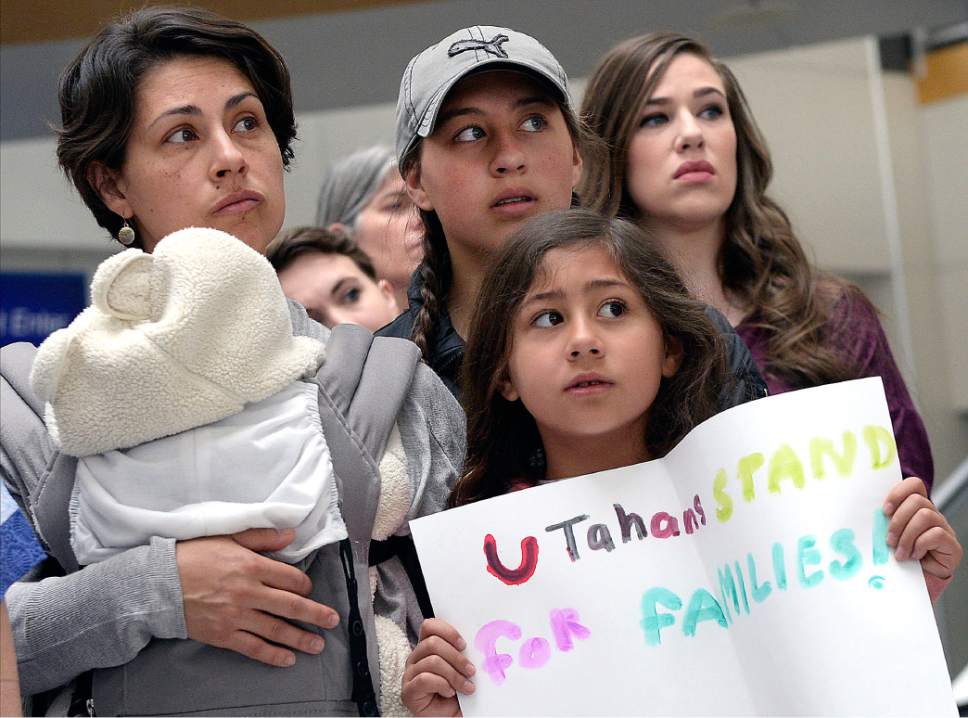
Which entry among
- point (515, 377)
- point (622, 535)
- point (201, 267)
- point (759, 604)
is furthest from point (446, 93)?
point (759, 604)

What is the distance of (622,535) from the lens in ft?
4.26

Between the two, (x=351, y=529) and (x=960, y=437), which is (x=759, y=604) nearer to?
(x=351, y=529)

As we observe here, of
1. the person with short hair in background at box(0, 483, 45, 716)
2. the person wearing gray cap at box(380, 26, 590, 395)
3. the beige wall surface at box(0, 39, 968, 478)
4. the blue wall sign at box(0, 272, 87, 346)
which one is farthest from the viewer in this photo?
the beige wall surface at box(0, 39, 968, 478)

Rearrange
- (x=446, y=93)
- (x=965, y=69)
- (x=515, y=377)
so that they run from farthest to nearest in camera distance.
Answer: (x=965, y=69)
(x=446, y=93)
(x=515, y=377)

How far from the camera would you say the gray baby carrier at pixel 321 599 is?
1214mm

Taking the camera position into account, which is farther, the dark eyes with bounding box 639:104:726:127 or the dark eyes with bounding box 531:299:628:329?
the dark eyes with bounding box 639:104:726:127

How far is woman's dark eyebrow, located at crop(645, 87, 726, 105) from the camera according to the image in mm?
2004

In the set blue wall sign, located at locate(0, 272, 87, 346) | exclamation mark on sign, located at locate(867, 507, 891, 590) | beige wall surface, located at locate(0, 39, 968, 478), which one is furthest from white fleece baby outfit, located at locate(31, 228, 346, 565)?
beige wall surface, located at locate(0, 39, 968, 478)

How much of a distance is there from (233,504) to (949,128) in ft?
24.2

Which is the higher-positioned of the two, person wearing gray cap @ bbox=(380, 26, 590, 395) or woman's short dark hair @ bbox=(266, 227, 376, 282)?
woman's short dark hair @ bbox=(266, 227, 376, 282)

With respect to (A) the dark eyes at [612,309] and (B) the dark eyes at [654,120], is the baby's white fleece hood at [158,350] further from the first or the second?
(B) the dark eyes at [654,120]

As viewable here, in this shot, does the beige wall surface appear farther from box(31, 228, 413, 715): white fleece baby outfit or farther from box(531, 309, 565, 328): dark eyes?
box(31, 228, 413, 715): white fleece baby outfit

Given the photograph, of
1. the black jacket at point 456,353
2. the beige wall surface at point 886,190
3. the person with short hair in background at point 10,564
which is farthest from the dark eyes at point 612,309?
the beige wall surface at point 886,190

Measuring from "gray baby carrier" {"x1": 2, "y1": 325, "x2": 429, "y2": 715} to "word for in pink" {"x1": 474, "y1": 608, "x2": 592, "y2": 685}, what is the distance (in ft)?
0.36
